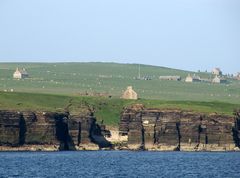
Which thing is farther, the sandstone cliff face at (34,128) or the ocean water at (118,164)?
the sandstone cliff face at (34,128)

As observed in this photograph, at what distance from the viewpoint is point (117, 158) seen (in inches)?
6762

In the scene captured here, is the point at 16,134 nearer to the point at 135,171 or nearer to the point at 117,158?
the point at 117,158

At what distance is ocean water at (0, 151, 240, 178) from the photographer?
439ft

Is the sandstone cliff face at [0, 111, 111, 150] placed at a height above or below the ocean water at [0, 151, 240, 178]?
above

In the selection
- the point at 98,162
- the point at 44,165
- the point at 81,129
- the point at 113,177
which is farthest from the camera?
the point at 81,129

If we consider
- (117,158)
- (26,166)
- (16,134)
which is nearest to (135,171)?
(26,166)

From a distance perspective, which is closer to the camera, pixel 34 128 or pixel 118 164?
pixel 118 164

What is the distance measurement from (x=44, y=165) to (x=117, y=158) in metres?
26.8

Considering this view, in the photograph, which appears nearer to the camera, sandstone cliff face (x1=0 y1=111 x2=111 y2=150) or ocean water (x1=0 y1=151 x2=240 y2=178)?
ocean water (x1=0 y1=151 x2=240 y2=178)

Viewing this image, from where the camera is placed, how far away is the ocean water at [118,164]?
134 m

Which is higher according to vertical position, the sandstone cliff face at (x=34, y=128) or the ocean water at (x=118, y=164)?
the sandstone cliff face at (x=34, y=128)

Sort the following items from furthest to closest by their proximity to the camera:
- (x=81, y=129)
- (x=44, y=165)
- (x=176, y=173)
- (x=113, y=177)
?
(x=81, y=129) → (x=44, y=165) → (x=176, y=173) → (x=113, y=177)

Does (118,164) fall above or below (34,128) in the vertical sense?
below

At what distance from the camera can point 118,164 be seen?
506ft
